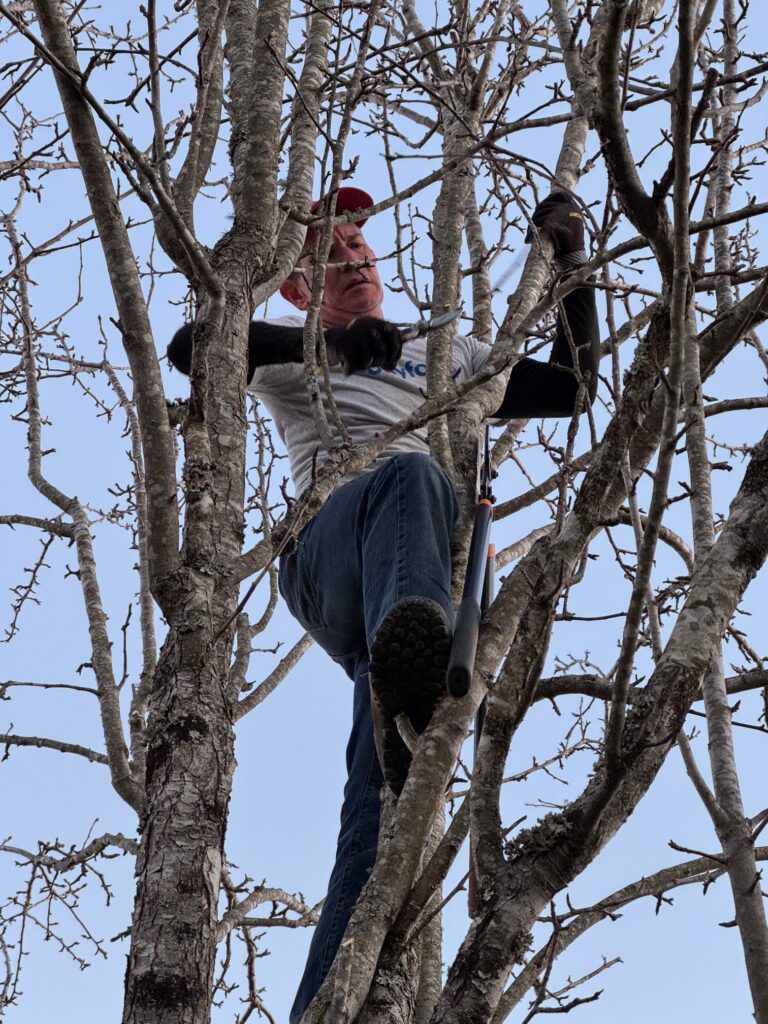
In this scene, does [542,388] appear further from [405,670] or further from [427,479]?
[405,670]

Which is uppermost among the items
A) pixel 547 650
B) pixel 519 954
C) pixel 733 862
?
pixel 547 650

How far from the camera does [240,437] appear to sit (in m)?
2.37

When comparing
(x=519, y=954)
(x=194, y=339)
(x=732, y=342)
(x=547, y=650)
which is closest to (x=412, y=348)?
(x=194, y=339)

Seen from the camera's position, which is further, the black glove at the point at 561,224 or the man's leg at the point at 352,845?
the black glove at the point at 561,224

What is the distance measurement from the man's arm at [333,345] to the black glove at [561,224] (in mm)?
510

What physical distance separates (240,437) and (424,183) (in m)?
0.89

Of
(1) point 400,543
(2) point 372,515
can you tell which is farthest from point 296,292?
(1) point 400,543

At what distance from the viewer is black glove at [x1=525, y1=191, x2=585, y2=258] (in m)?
3.12

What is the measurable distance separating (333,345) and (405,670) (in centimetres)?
105

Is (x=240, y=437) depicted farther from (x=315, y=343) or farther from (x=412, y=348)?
(x=412, y=348)

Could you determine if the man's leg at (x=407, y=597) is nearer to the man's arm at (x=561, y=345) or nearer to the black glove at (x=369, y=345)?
the black glove at (x=369, y=345)

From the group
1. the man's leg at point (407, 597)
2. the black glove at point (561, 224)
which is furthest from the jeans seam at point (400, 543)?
the black glove at point (561, 224)

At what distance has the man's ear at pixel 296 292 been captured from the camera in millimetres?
3746

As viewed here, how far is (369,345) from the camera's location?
2949mm
